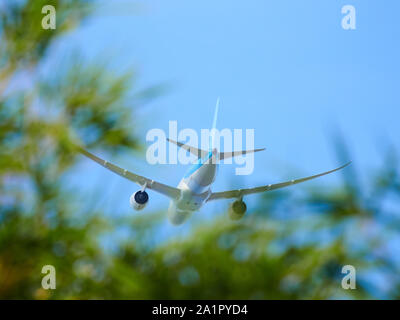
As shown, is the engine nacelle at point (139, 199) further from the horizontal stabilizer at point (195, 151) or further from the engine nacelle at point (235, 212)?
the engine nacelle at point (235, 212)

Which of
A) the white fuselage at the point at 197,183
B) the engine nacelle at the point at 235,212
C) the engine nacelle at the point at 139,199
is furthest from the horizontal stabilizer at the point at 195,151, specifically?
the engine nacelle at the point at 235,212

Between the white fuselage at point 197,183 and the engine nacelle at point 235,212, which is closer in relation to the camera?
the engine nacelle at point 235,212

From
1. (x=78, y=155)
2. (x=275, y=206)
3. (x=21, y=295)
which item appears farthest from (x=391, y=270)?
(x=78, y=155)

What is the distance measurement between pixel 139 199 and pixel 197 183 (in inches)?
79.0

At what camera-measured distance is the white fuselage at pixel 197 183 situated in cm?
1402

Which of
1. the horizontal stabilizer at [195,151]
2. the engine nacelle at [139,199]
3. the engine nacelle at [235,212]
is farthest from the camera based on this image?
the engine nacelle at [139,199]

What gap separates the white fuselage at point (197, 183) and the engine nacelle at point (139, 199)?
93 centimetres

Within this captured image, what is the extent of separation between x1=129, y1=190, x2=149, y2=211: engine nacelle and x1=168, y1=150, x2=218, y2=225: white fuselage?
930 millimetres

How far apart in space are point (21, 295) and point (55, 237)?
0.73 meters

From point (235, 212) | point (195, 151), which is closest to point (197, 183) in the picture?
A: point (195, 151)
